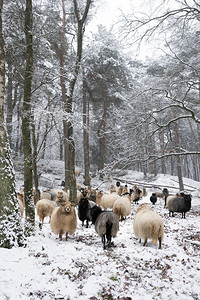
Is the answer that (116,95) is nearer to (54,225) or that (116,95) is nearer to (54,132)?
(54,132)

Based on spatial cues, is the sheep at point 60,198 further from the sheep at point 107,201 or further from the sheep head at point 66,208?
the sheep at point 107,201

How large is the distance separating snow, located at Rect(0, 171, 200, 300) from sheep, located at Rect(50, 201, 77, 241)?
313 millimetres

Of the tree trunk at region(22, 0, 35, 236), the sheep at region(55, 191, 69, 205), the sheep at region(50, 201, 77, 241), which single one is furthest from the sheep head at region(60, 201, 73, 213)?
the tree trunk at region(22, 0, 35, 236)

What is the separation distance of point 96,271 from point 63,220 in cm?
224

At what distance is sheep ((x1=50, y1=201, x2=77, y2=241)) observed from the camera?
577 cm

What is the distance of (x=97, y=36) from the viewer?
20.7 meters

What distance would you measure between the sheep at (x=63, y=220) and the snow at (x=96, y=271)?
31 cm

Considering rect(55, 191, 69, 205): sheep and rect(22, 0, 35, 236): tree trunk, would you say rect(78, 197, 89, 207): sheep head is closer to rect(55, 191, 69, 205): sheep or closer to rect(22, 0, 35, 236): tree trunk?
rect(55, 191, 69, 205): sheep

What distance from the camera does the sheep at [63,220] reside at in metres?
5.77

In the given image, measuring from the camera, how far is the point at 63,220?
5.80 meters

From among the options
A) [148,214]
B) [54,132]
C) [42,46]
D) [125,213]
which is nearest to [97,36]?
[42,46]

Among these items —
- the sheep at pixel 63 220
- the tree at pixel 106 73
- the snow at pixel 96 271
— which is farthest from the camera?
the tree at pixel 106 73

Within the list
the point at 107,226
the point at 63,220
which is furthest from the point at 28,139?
the point at 107,226

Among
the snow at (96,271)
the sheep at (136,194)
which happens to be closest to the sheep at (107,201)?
the sheep at (136,194)
